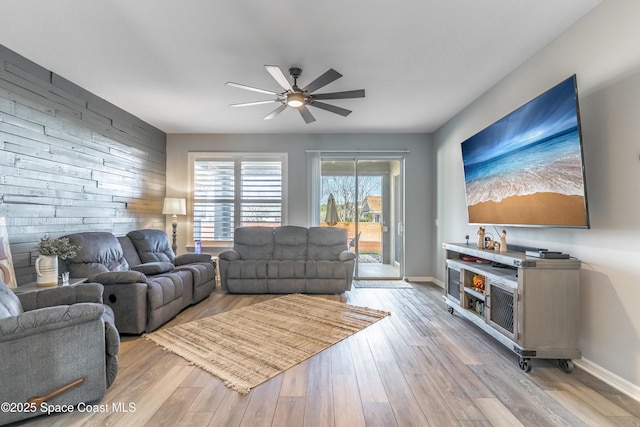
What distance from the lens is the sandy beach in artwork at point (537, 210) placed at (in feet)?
6.93

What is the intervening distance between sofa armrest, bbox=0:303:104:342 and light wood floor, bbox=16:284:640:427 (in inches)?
20.7

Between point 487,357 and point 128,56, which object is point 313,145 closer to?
point 128,56

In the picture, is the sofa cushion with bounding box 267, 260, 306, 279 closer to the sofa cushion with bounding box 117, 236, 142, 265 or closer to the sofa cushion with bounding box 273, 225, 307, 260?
the sofa cushion with bounding box 273, 225, 307, 260

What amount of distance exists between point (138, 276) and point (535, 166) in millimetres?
3744

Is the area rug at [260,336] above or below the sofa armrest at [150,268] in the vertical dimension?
below

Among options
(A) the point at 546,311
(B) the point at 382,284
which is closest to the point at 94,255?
(B) the point at 382,284

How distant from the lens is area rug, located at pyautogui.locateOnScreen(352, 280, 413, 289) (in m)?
4.96

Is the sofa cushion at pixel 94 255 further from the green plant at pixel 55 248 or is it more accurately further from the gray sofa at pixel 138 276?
the green plant at pixel 55 248

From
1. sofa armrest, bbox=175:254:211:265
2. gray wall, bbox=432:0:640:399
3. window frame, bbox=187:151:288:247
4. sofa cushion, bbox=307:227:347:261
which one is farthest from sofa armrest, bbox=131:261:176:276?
gray wall, bbox=432:0:640:399

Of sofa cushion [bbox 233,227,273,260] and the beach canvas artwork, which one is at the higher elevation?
the beach canvas artwork

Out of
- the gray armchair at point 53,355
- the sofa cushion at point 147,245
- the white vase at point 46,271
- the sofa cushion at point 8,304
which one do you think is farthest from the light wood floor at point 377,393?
the sofa cushion at point 147,245

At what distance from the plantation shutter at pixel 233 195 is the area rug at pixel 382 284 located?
184 cm

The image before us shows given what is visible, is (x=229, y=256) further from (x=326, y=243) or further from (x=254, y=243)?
(x=326, y=243)

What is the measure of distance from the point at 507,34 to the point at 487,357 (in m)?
2.68
